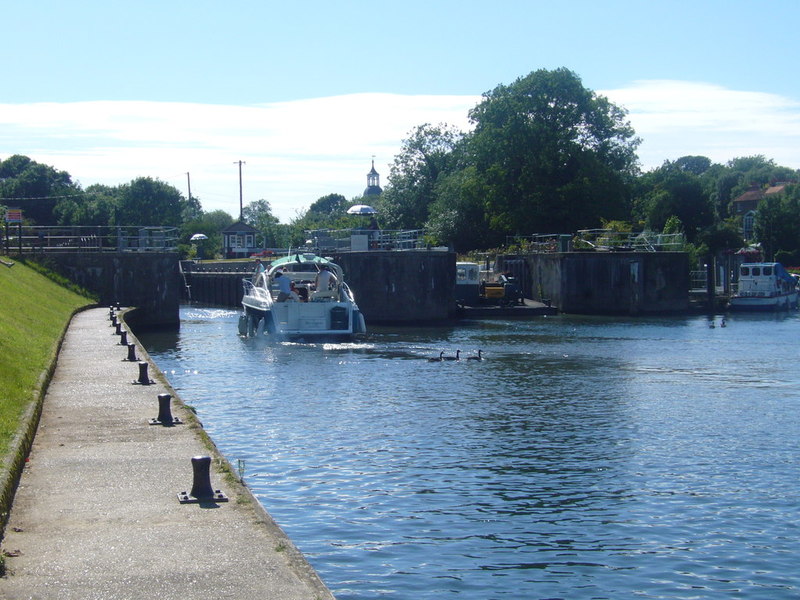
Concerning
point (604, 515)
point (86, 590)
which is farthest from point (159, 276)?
point (86, 590)

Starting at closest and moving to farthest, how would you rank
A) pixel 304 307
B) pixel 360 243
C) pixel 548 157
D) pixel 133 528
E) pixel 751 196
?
pixel 133 528 < pixel 304 307 < pixel 360 243 < pixel 548 157 < pixel 751 196

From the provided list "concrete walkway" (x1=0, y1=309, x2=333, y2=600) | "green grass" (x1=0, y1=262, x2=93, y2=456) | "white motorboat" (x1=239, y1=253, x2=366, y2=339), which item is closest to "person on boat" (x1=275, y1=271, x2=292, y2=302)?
"white motorboat" (x1=239, y1=253, x2=366, y2=339)

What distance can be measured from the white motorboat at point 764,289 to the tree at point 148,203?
89.2 metres

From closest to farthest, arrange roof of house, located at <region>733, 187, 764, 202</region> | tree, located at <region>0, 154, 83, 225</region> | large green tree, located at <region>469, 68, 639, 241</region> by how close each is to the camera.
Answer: large green tree, located at <region>469, 68, 639, 241</region> → tree, located at <region>0, 154, 83, 225</region> → roof of house, located at <region>733, 187, 764, 202</region>

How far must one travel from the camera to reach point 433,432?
22.0 meters

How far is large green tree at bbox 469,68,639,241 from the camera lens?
77.3 metres

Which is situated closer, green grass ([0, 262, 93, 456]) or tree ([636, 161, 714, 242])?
green grass ([0, 262, 93, 456])

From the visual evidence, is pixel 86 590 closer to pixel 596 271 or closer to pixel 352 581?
pixel 352 581

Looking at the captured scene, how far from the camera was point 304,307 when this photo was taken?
1663 inches

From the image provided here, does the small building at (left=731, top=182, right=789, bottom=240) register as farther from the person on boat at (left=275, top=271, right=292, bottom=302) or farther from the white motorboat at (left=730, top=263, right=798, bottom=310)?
the person on boat at (left=275, top=271, right=292, bottom=302)

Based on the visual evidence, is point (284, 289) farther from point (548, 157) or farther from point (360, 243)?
point (548, 157)

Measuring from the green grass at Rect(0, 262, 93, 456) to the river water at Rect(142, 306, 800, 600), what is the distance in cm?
376

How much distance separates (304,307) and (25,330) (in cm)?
1649

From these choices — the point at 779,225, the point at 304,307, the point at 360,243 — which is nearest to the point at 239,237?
the point at 779,225
